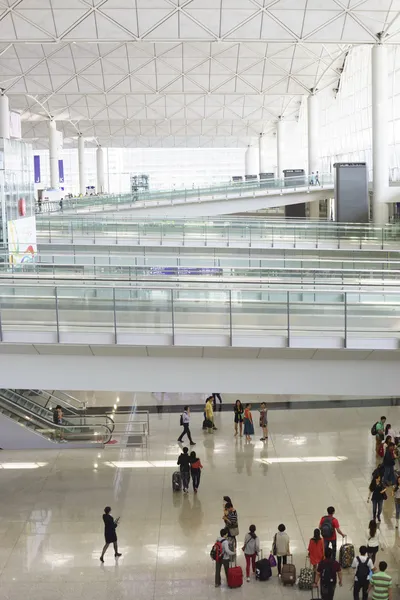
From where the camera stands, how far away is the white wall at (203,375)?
1424 cm

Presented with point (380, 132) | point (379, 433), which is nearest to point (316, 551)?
point (379, 433)

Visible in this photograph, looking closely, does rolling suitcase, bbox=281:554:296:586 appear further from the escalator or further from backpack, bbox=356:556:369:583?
the escalator

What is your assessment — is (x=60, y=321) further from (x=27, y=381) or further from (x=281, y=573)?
(x=281, y=573)

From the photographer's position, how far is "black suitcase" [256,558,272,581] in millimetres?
14125

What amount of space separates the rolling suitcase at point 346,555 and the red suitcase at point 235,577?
191 cm

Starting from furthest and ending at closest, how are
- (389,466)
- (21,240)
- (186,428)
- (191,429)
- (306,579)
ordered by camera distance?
(21,240) < (191,429) < (186,428) < (389,466) < (306,579)

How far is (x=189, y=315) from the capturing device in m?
14.7

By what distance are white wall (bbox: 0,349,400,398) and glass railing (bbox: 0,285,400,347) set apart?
0.40 m

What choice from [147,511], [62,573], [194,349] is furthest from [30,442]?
[194,349]

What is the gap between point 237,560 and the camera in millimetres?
14961

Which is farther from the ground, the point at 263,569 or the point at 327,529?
the point at 327,529

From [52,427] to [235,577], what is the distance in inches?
383

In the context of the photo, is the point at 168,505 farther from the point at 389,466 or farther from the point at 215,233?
the point at 215,233

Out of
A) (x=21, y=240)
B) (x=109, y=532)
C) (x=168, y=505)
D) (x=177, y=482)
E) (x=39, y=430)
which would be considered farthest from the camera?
(x=21, y=240)
